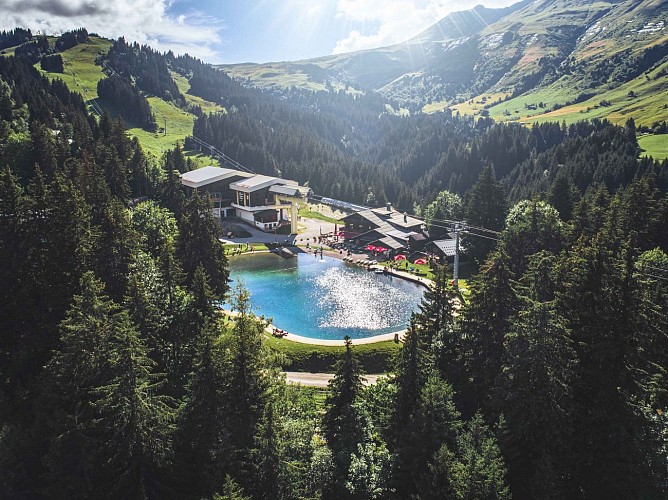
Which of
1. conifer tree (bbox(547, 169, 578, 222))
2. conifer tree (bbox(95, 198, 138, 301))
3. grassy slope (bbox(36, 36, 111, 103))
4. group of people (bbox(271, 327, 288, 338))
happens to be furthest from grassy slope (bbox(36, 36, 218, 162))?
conifer tree (bbox(95, 198, 138, 301))

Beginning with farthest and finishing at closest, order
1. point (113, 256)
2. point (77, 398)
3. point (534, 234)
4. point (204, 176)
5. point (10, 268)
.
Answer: point (204, 176), point (534, 234), point (113, 256), point (10, 268), point (77, 398)

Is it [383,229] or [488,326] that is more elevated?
[488,326]

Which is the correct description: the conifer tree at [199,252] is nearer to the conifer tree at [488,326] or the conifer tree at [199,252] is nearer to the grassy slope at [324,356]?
the grassy slope at [324,356]

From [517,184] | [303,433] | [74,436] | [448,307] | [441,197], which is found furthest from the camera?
[517,184]

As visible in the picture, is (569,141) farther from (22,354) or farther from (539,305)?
(22,354)

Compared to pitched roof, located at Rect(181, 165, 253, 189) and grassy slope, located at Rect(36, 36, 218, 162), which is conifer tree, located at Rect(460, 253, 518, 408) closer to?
pitched roof, located at Rect(181, 165, 253, 189)

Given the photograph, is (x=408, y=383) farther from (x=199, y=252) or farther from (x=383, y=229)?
(x=383, y=229)

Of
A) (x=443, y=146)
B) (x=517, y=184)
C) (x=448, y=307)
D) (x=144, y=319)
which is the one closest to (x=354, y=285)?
(x=448, y=307)

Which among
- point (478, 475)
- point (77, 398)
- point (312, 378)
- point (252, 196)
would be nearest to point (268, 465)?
point (478, 475)
